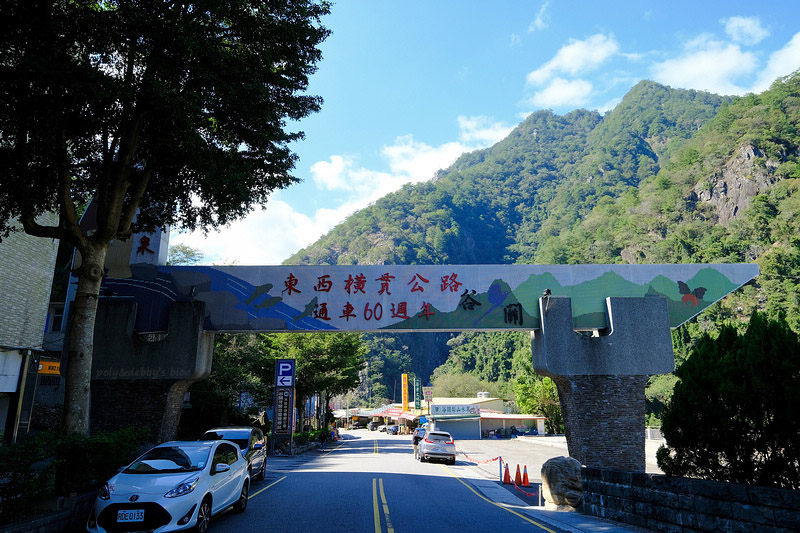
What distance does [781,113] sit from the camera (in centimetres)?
8662

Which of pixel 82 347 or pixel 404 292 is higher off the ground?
pixel 404 292

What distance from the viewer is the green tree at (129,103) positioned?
34.1 feet

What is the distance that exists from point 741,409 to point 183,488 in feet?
26.6

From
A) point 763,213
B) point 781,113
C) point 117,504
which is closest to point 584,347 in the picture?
point 117,504

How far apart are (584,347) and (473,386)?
80.2 m

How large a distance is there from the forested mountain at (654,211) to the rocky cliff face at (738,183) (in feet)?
0.62

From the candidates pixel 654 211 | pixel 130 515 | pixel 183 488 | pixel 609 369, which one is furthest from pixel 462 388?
pixel 130 515

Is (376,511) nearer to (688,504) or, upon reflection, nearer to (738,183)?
(688,504)

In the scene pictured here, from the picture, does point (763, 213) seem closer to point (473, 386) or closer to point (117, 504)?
point (473, 386)

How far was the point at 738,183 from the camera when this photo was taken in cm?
8462

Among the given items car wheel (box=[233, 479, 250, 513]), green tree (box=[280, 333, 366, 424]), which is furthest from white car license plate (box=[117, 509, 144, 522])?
green tree (box=[280, 333, 366, 424])

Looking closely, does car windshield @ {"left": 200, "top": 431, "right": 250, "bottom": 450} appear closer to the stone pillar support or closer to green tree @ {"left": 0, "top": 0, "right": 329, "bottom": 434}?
green tree @ {"left": 0, "top": 0, "right": 329, "bottom": 434}

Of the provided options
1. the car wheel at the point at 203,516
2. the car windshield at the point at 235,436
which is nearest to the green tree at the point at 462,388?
the car windshield at the point at 235,436

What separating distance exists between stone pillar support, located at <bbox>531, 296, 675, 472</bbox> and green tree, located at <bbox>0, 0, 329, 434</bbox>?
34.6 ft
